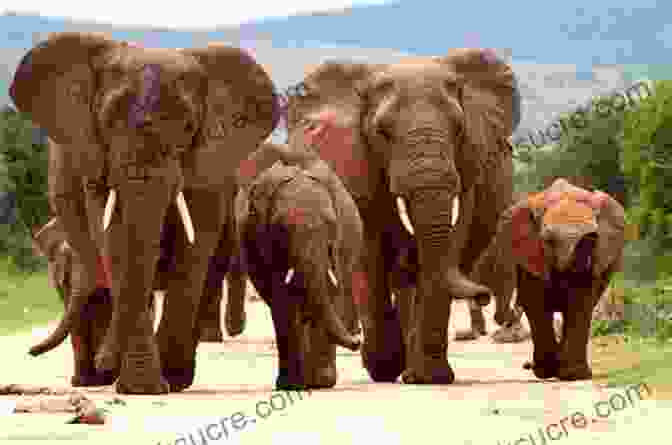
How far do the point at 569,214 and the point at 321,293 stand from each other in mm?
3564

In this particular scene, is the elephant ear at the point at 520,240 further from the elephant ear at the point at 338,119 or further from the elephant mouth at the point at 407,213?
the elephant ear at the point at 338,119

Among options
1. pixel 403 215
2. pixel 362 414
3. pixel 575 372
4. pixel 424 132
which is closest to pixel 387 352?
pixel 403 215

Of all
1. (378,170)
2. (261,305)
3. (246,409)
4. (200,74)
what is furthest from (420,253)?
(261,305)

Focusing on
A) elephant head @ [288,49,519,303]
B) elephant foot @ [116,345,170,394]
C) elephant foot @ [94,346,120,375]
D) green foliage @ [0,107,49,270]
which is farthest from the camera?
green foliage @ [0,107,49,270]

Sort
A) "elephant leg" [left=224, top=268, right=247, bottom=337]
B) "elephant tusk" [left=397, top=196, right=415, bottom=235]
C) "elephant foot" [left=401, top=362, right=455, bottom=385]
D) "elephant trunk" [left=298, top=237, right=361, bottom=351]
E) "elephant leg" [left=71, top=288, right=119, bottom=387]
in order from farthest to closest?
"elephant leg" [left=224, top=268, right=247, bottom=337] < "elephant leg" [left=71, top=288, right=119, bottom=387] < "elephant tusk" [left=397, top=196, right=415, bottom=235] < "elephant foot" [left=401, top=362, right=455, bottom=385] < "elephant trunk" [left=298, top=237, right=361, bottom=351]

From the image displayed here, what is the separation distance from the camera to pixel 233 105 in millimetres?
14188

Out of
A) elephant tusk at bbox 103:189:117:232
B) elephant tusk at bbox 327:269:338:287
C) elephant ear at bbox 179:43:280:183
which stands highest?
elephant ear at bbox 179:43:280:183

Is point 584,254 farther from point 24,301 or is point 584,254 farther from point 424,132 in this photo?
point 24,301

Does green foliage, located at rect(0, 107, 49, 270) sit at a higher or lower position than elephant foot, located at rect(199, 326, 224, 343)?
lower

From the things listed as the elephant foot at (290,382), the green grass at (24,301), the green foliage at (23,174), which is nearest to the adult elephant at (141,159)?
the elephant foot at (290,382)

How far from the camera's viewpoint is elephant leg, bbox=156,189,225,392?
13.5 meters

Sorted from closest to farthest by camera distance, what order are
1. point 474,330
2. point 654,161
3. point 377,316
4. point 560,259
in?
point 377,316 < point 560,259 < point 474,330 < point 654,161

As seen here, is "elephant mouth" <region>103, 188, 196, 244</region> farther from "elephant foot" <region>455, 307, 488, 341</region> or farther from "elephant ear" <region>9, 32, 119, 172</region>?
"elephant foot" <region>455, 307, 488, 341</region>

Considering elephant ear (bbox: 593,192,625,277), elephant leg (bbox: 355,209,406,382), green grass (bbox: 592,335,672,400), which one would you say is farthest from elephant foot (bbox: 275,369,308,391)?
elephant ear (bbox: 593,192,625,277)
